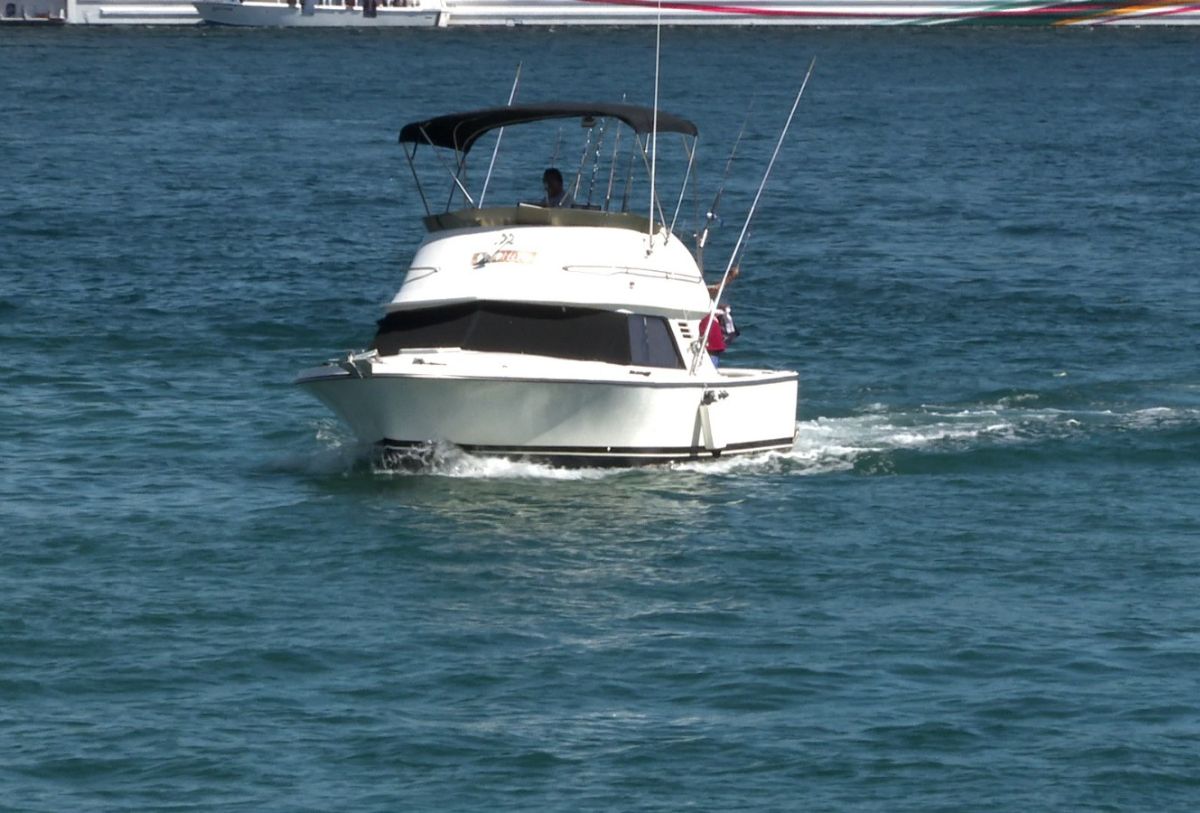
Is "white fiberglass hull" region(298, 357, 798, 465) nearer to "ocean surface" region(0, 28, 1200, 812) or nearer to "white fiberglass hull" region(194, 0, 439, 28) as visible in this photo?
"ocean surface" region(0, 28, 1200, 812)

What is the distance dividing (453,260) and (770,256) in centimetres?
1767

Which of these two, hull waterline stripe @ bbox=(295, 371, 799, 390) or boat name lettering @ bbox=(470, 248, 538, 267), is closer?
hull waterline stripe @ bbox=(295, 371, 799, 390)

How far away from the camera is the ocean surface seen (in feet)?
57.6

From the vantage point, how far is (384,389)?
80.9 ft

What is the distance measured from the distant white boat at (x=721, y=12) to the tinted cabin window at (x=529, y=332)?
3674 inches

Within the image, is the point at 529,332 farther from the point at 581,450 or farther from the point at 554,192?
the point at 554,192

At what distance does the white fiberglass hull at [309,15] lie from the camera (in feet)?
381

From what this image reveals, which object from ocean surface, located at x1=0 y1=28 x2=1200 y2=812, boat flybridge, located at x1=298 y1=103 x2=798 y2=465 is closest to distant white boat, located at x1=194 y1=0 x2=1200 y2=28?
ocean surface, located at x1=0 y1=28 x2=1200 y2=812

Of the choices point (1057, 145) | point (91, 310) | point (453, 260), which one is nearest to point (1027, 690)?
point (453, 260)

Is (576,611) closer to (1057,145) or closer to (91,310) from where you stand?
(91,310)

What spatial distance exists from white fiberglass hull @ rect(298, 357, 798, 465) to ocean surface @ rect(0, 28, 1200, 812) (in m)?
0.30

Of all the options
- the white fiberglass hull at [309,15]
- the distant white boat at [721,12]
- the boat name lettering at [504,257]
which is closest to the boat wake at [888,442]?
the boat name lettering at [504,257]

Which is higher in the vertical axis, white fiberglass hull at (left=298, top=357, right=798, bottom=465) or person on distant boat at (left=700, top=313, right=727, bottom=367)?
person on distant boat at (left=700, top=313, right=727, bottom=367)

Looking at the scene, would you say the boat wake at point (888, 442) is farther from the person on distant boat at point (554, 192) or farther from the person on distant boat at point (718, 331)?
the person on distant boat at point (554, 192)
